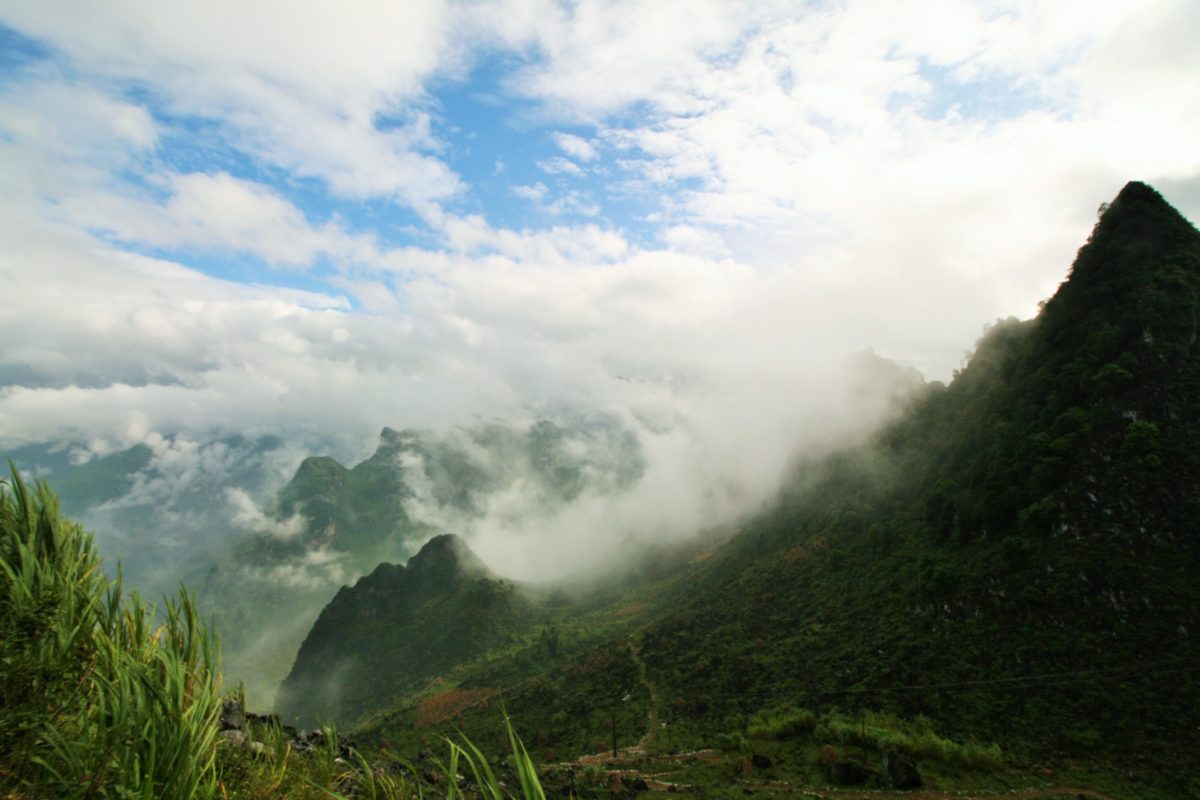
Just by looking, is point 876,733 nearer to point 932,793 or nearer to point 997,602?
point 932,793

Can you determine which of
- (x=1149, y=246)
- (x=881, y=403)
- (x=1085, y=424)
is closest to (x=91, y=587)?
(x=1085, y=424)

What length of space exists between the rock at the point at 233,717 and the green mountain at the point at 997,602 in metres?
30.8

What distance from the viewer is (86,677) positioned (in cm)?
630

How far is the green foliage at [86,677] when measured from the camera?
4.97 metres

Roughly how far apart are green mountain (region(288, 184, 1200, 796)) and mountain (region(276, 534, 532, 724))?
34000 mm

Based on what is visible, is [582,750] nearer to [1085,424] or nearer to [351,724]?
[1085,424]

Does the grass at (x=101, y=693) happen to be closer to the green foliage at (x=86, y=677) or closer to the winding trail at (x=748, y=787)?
the green foliage at (x=86, y=677)

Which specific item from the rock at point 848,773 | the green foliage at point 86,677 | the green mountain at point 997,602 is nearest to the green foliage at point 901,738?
the green mountain at point 997,602

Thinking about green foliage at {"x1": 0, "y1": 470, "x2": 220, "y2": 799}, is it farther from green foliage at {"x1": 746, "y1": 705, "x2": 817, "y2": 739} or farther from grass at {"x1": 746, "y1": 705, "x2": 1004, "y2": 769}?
green foliage at {"x1": 746, "y1": 705, "x2": 817, "y2": 739}

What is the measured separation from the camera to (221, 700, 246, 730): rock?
35.9 ft

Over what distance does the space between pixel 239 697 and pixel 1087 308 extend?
7578cm

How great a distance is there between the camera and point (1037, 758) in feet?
93.1

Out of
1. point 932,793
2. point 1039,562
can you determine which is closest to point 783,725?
point 932,793

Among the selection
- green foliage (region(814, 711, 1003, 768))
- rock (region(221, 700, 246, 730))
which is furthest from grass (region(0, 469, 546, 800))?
green foliage (region(814, 711, 1003, 768))
